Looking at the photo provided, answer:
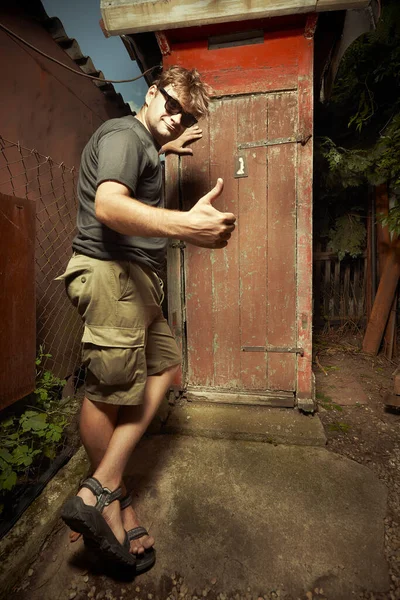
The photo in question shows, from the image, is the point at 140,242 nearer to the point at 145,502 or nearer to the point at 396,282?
the point at 145,502

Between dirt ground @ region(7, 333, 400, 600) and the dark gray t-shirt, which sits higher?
the dark gray t-shirt

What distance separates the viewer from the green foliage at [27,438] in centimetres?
165

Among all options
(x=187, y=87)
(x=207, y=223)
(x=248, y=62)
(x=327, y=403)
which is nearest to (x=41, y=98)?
(x=248, y=62)

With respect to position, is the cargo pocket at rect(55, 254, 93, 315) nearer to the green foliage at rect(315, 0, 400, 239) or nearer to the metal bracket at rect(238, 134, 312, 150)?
the metal bracket at rect(238, 134, 312, 150)

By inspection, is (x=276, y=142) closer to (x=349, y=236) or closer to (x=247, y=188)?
(x=247, y=188)

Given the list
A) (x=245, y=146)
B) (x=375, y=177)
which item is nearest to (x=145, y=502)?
(x=245, y=146)

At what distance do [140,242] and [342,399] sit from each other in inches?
100

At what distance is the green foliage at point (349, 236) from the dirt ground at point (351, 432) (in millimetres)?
1198

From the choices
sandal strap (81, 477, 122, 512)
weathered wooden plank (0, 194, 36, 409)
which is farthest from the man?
weathered wooden plank (0, 194, 36, 409)

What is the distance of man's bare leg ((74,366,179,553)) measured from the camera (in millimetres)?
1369

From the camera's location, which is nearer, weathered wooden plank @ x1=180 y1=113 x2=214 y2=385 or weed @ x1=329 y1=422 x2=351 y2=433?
weed @ x1=329 y1=422 x2=351 y2=433

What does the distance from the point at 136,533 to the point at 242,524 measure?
538 mm

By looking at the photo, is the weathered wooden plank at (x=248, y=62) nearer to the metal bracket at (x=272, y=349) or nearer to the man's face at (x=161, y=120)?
the man's face at (x=161, y=120)

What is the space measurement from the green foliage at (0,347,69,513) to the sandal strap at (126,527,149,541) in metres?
0.63
